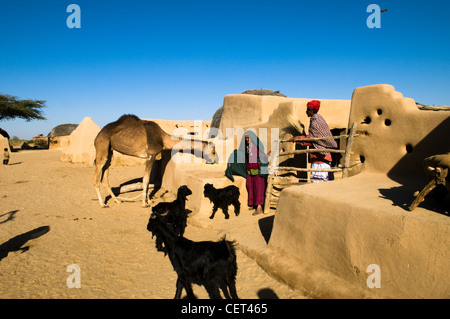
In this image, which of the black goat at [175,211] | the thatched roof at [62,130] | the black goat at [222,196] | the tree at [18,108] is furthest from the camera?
the thatched roof at [62,130]

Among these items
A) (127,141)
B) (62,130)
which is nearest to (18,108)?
(62,130)

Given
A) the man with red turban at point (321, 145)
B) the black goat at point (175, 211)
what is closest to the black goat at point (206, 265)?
the black goat at point (175, 211)

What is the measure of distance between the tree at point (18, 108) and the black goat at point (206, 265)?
31.0 meters

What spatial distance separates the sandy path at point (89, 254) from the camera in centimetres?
354

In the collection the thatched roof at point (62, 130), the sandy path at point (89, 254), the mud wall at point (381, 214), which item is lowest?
the sandy path at point (89, 254)

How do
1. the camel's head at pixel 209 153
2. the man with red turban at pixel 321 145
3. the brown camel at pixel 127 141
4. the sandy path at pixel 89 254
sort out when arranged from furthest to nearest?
the camel's head at pixel 209 153
the brown camel at pixel 127 141
the man with red turban at pixel 321 145
the sandy path at pixel 89 254

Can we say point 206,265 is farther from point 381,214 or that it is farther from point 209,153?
point 209,153

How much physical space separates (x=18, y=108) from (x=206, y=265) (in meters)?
31.3

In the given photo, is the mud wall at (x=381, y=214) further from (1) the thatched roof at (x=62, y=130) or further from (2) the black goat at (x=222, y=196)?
(1) the thatched roof at (x=62, y=130)

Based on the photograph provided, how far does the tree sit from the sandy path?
23.5m

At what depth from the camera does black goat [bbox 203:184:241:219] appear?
232 inches

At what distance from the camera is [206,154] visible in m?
9.11
